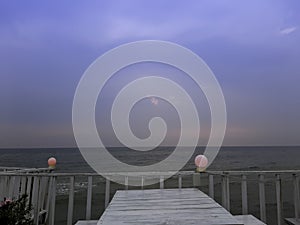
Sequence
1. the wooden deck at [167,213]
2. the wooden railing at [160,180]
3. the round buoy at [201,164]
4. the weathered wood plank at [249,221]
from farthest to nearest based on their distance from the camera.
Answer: the round buoy at [201,164], the wooden railing at [160,180], the weathered wood plank at [249,221], the wooden deck at [167,213]

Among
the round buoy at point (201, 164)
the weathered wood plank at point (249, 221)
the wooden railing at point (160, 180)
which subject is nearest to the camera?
the weathered wood plank at point (249, 221)

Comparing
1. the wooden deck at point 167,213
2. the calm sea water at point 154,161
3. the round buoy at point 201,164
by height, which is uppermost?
the round buoy at point 201,164

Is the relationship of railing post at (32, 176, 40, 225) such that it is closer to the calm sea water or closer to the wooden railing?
the wooden railing

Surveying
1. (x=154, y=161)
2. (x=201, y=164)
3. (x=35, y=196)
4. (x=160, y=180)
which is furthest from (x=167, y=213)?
(x=154, y=161)

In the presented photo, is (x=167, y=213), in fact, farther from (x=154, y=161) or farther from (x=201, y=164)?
(x=154, y=161)

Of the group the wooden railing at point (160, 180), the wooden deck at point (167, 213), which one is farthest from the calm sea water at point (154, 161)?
the wooden deck at point (167, 213)

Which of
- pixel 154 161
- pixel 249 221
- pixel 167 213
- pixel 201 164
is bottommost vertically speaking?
pixel 154 161

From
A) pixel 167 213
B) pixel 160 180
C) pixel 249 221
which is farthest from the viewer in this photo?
pixel 160 180

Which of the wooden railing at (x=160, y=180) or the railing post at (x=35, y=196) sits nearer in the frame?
the wooden railing at (x=160, y=180)

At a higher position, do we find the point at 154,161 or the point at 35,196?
the point at 35,196

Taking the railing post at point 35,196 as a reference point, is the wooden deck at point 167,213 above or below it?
above

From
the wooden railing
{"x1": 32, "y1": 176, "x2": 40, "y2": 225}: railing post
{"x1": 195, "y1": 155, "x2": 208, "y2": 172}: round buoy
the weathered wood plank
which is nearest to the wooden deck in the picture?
the weathered wood plank

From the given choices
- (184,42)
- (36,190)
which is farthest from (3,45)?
(36,190)

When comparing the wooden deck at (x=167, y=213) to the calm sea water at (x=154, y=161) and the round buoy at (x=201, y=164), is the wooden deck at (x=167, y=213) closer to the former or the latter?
the round buoy at (x=201, y=164)
